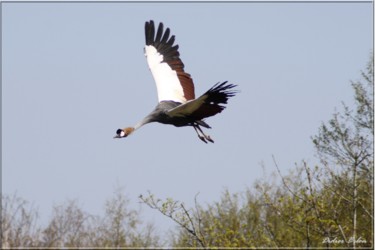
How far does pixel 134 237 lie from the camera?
31.7 metres

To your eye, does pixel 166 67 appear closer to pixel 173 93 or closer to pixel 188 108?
pixel 173 93

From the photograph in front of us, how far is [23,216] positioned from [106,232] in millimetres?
3106

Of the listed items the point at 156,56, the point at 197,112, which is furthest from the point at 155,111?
the point at 156,56

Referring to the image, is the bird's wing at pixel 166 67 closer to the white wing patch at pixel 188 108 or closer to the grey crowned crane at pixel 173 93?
the grey crowned crane at pixel 173 93

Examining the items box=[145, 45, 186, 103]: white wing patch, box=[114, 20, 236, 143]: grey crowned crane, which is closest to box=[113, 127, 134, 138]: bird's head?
box=[114, 20, 236, 143]: grey crowned crane

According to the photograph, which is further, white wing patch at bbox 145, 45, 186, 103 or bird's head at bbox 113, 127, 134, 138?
white wing patch at bbox 145, 45, 186, 103

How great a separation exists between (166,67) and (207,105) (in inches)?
105

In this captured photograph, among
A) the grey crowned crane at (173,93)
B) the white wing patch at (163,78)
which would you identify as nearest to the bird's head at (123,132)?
the grey crowned crane at (173,93)

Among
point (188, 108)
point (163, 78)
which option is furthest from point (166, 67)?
point (188, 108)

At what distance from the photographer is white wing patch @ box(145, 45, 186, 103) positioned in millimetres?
12335

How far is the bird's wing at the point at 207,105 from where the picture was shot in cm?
1070

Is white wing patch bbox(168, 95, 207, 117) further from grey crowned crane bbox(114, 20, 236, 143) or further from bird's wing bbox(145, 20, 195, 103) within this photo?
bird's wing bbox(145, 20, 195, 103)

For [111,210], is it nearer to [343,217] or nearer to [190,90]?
[343,217]

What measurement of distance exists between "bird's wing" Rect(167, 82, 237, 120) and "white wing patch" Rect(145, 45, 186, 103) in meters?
1.20
